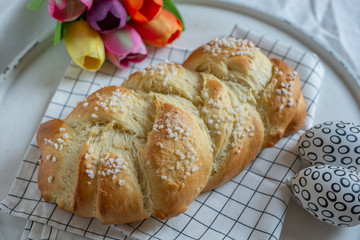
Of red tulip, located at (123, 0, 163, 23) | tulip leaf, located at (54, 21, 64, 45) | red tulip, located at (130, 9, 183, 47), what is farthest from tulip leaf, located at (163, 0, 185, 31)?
tulip leaf, located at (54, 21, 64, 45)

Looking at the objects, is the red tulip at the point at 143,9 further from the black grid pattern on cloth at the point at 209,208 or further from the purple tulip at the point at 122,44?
the black grid pattern on cloth at the point at 209,208

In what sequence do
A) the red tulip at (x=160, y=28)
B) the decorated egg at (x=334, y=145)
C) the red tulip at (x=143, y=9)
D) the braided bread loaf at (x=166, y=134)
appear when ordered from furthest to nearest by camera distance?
the red tulip at (x=160, y=28)
the red tulip at (x=143, y=9)
the decorated egg at (x=334, y=145)
the braided bread loaf at (x=166, y=134)

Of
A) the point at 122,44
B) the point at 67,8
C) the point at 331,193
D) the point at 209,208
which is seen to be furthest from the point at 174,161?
the point at 67,8

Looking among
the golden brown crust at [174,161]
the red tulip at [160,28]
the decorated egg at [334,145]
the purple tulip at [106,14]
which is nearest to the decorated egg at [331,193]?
the decorated egg at [334,145]

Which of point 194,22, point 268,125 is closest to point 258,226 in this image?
point 268,125

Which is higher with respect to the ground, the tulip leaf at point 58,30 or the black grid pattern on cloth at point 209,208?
the tulip leaf at point 58,30

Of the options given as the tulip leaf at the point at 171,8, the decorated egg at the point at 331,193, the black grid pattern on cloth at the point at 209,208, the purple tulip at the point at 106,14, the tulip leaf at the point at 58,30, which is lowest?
the black grid pattern on cloth at the point at 209,208

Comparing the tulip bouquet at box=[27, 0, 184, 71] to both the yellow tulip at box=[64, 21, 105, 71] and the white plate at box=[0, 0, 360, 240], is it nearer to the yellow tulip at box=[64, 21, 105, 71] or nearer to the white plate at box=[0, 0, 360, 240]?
the yellow tulip at box=[64, 21, 105, 71]
